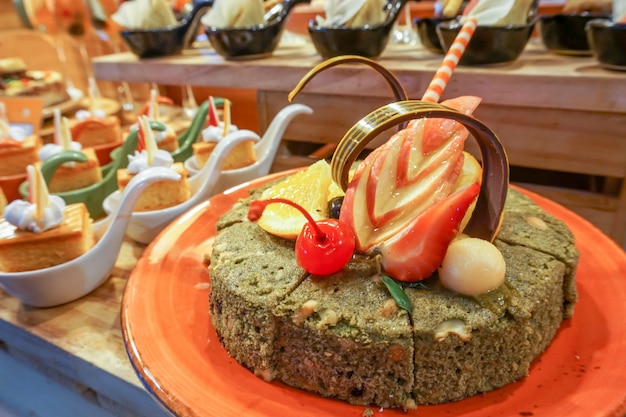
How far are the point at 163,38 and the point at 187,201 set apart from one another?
41.7 inches

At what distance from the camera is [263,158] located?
1834mm

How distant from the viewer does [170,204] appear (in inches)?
62.0

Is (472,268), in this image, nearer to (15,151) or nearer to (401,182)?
(401,182)

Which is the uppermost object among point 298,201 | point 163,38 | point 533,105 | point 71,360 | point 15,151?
point 163,38

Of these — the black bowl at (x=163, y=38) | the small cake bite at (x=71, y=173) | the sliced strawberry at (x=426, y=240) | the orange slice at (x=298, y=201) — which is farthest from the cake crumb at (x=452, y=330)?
the black bowl at (x=163, y=38)

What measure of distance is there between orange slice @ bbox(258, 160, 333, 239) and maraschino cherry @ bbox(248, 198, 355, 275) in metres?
0.13

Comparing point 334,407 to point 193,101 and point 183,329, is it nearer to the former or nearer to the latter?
point 183,329

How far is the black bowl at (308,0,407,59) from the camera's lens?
65.9 inches

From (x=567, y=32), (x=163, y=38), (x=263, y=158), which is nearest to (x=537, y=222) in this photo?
(x=567, y=32)

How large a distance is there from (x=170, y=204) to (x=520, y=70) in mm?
1176

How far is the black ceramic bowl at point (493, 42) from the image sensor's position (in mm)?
1467

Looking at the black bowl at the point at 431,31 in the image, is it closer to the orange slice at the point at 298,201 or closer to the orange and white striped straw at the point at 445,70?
the orange and white striped straw at the point at 445,70

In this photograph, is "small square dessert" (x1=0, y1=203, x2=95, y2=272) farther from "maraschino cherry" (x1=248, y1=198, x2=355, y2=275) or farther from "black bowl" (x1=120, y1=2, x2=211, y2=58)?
"black bowl" (x1=120, y1=2, x2=211, y2=58)

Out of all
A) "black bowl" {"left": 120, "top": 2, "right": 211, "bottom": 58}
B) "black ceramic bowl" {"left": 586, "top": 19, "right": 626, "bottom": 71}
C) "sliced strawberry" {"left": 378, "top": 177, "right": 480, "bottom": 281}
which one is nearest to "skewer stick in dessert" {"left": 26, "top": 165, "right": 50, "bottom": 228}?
"sliced strawberry" {"left": 378, "top": 177, "right": 480, "bottom": 281}
